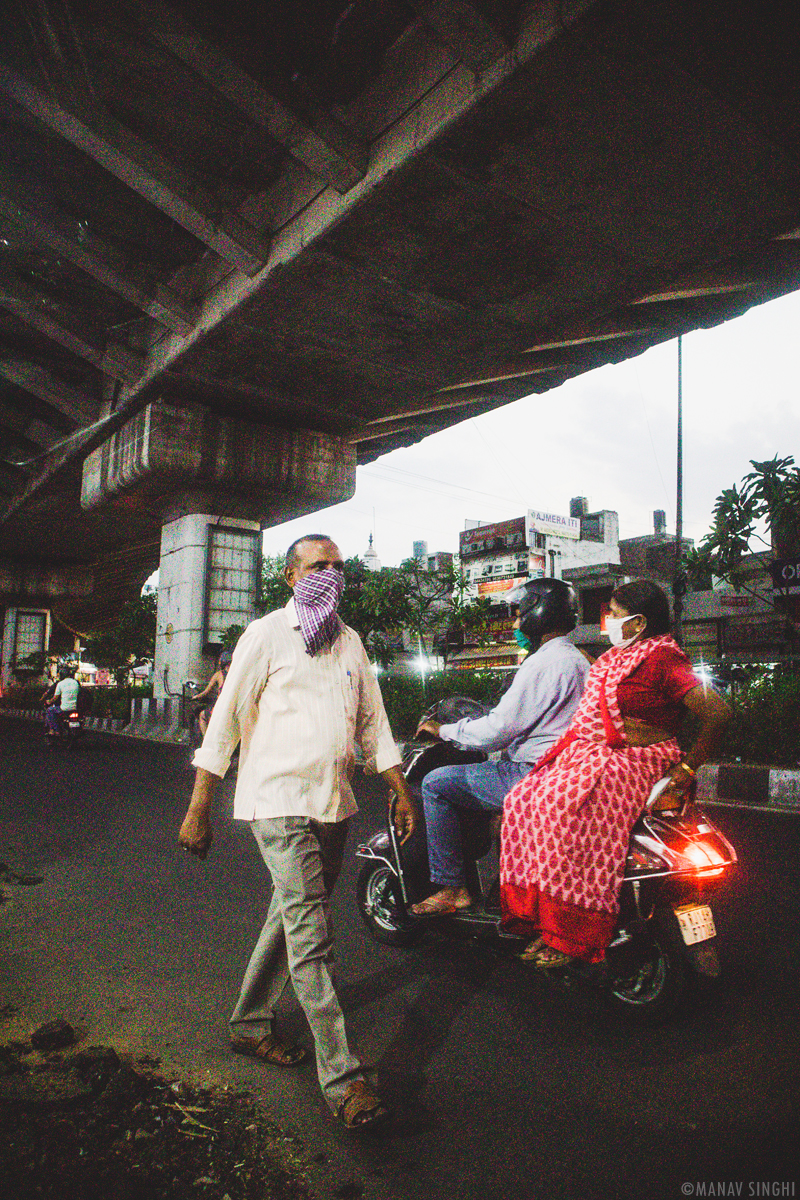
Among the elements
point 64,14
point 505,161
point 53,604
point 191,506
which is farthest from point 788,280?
point 53,604

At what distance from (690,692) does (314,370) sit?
37.2ft

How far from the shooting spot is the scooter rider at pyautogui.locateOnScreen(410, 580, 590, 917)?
120 inches

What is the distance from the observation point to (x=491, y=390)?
49.5 feet

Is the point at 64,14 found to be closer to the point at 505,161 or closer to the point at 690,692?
the point at 505,161

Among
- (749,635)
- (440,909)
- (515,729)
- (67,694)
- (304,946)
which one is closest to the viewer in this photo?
(304,946)

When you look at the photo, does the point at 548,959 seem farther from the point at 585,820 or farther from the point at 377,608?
the point at 377,608

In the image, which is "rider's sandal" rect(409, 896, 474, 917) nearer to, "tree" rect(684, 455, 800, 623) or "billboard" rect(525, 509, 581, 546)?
"tree" rect(684, 455, 800, 623)

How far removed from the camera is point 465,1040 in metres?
2.71

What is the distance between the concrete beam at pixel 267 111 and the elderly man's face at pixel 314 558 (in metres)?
6.58

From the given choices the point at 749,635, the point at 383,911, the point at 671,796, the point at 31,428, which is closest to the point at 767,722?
the point at 383,911

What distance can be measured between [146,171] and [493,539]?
50.3 meters

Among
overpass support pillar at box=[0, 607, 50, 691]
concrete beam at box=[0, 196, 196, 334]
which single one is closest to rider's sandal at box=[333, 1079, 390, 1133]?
concrete beam at box=[0, 196, 196, 334]

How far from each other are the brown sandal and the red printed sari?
2.78 ft

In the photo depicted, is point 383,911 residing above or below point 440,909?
below
